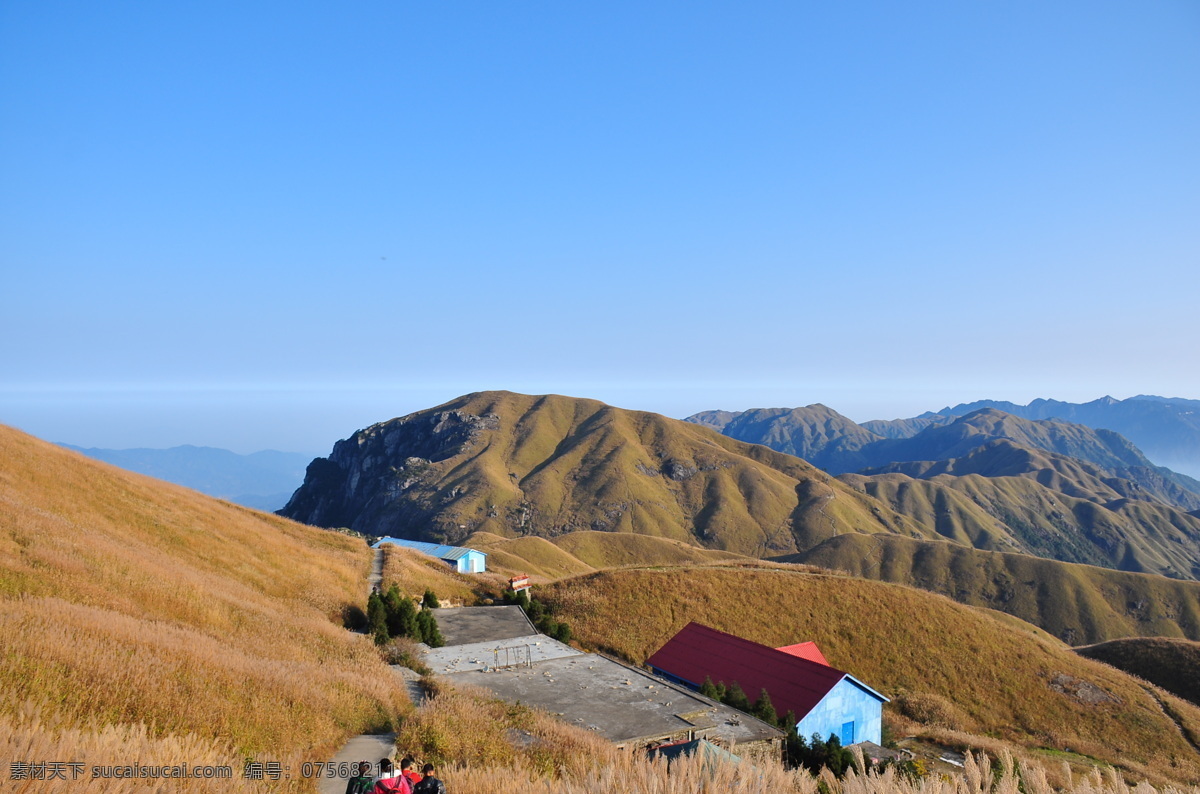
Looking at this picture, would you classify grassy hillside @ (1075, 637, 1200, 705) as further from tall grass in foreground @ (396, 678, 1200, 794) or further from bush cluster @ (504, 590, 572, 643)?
tall grass in foreground @ (396, 678, 1200, 794)

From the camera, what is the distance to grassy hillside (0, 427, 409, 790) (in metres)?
7.60

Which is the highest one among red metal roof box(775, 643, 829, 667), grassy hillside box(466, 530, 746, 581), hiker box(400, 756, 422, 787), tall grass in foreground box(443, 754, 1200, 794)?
tall grass in foreground box(443, 754, 1200, 794)

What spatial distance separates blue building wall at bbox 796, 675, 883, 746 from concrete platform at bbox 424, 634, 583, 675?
9946 millimetres

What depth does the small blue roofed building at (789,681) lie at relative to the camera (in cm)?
2745

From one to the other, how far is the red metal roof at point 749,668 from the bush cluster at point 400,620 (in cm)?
1185

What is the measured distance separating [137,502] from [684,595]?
3400 cm

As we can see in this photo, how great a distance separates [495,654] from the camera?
1046 inches

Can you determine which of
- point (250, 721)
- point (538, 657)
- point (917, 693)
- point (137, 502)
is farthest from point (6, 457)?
point (917, 693)

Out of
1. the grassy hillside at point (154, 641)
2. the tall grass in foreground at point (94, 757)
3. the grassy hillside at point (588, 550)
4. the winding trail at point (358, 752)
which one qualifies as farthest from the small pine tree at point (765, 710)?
the grassy hillside at point (588, 550)

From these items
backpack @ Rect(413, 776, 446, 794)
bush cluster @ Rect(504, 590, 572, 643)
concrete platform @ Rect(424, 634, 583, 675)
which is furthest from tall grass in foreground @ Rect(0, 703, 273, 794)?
bush cluster @ Rect(504, 590, 572, 643)

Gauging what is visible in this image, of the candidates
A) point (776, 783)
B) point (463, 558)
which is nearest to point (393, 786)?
point (776, 783)

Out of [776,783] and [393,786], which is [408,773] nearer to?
[393,786]

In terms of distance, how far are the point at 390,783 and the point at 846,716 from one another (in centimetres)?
2609

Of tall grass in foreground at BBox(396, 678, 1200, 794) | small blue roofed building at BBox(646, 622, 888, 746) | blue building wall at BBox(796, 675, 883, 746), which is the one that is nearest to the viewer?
tall grass in foreground at BBox(396, 678, 1200, 794)
